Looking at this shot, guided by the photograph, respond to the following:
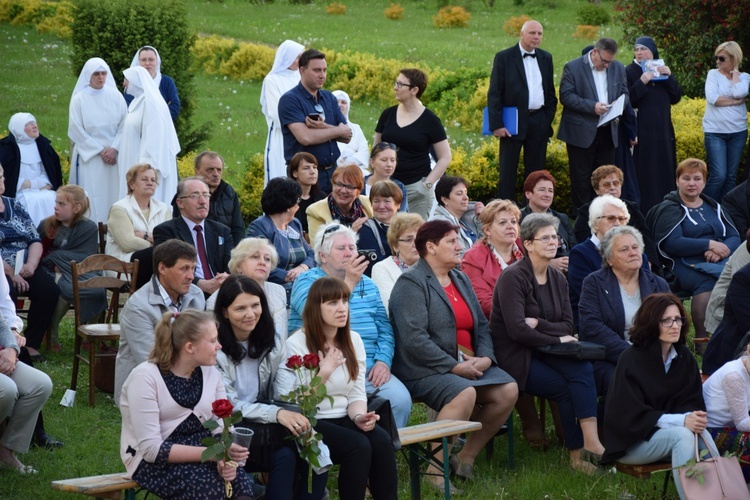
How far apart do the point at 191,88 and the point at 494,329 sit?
29.6 feet

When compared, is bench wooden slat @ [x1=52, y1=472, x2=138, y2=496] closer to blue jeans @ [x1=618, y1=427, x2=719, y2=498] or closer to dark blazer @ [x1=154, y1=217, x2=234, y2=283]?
blue jeans @ [x1=618, y1=427, x2=719, y2=498]

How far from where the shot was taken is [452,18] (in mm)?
34438

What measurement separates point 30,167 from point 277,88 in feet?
8.64

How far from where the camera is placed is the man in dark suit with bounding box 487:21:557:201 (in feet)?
37.9

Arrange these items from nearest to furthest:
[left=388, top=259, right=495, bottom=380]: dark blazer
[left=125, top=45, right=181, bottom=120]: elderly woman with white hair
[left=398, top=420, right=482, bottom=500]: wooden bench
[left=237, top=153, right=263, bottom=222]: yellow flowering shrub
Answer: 1. [left=398, top=420, right=482, bottom=500]: wooden bench
2. [left=388, top=259, right=495, bottom=380]: dark blazer
3. [left=125, top=45, right=181, bottom=120]: elderly woman with white hair
4. [left=237, top=153, right=263, bottom=222]: yellow flowering shrub

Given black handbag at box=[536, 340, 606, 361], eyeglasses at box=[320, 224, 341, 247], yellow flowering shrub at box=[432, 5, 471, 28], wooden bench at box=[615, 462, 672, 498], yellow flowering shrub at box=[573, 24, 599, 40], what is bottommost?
wooden bench at box=[615, 462, 672, 498]

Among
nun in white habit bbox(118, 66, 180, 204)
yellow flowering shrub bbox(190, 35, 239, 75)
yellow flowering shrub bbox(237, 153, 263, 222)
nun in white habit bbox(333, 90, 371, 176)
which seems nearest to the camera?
nun in white habit bbox(118, 66, 180, 204)

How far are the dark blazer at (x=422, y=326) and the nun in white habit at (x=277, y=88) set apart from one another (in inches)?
163

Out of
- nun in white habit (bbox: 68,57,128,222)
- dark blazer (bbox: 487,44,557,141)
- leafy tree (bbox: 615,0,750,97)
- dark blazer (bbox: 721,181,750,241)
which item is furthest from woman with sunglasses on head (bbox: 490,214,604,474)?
leafy tree (bbox: 615,0,750,97)

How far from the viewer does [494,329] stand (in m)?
7.45

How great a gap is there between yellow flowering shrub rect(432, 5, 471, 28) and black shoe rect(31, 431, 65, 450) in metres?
28.5

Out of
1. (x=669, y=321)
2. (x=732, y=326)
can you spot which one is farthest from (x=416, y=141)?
(x=669, y=321)

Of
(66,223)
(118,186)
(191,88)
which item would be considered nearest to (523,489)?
(66,223)

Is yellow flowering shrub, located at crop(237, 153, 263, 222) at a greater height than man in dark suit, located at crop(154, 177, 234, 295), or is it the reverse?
man in dark suit, located at crop(154, 177, 234, 295)
